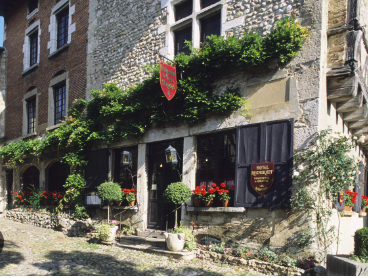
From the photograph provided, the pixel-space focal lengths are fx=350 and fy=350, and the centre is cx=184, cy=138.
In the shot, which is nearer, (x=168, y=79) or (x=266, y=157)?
(x=266, y=157)

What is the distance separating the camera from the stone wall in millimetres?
9500

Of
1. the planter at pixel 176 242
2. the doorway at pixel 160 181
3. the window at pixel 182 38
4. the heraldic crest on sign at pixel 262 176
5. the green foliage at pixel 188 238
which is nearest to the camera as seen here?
the heraldic crest on sign at pixel 262 176

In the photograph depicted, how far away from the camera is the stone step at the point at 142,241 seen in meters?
7.40

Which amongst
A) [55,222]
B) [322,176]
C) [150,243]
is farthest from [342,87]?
[55,222]

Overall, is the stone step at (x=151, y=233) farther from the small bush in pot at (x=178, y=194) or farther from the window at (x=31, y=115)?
the window at (x=31, y=115)

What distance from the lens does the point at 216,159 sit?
730cm

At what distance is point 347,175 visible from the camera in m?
5.97

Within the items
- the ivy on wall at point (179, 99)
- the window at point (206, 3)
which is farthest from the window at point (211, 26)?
the ivy on wall at point (179, 99)

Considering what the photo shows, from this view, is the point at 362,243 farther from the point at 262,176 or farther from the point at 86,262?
the point at 86,262

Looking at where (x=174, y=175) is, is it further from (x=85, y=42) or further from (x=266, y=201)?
(x=85, y=42)

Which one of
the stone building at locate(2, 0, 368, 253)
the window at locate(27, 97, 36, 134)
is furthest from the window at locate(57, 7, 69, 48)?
the window at locate(27, 97, 36, 134)

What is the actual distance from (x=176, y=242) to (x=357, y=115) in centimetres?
461

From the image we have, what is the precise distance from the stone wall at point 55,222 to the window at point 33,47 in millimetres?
5973

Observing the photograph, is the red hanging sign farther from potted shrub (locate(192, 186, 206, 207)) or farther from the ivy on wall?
potted shrub (locate(192, 186, 206, 207))
